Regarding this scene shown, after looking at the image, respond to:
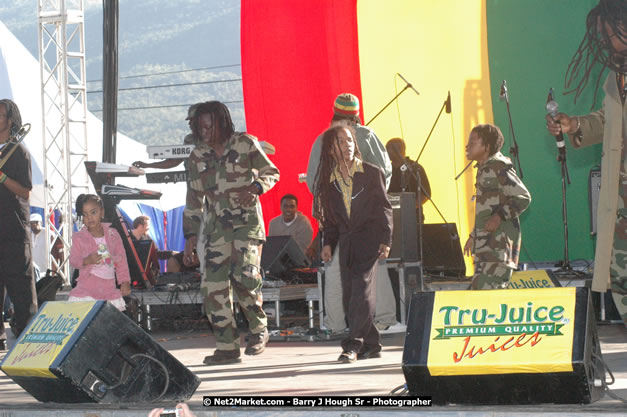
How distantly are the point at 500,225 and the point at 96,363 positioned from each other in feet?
9.93

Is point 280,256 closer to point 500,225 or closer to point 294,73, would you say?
point 294,73

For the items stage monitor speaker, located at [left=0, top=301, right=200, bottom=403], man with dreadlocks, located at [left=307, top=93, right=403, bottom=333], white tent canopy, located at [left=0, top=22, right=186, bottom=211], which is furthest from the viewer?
white tent canopy, located at [left=0, top=22, right=186, bottom=211]

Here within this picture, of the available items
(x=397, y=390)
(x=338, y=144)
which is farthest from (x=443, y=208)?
(x=397, y=390)

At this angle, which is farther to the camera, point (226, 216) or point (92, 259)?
point (92, 259)

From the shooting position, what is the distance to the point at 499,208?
Answer: 6141mm

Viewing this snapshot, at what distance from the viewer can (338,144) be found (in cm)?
599

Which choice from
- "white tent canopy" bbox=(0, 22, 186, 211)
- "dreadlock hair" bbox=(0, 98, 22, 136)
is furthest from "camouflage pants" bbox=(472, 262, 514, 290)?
"white tent canopy" bbox=(0, 22, 186, 211)

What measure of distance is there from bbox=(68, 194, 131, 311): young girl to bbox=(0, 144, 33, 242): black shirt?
75 cm

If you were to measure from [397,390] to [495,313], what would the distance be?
2.36 feet

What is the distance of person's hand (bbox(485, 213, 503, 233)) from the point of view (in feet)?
19.8

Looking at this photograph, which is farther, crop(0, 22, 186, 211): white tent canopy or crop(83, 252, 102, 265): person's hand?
crop(0, 22, 186, 211): white tent canopy

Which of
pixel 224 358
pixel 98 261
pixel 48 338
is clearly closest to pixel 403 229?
pixel 224 358

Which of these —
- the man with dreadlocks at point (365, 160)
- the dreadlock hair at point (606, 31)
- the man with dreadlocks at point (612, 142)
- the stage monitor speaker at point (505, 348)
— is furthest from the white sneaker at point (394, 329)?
the dreadlock hair at point (606, 31)

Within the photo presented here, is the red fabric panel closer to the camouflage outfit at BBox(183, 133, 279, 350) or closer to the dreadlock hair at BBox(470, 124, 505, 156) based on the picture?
the dreadlock hair at BBox(470, 124, 505, 156)
